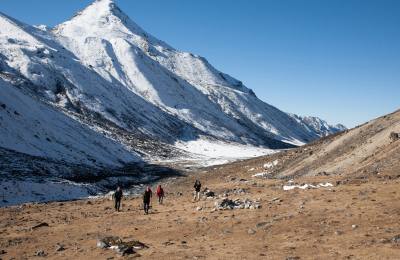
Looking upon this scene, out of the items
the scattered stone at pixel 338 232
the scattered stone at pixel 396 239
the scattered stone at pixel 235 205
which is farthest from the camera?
the scattered stone at pixel 235 205

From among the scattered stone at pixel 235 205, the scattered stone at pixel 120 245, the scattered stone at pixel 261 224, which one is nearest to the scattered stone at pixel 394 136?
the scattered stone at pixel 235 205

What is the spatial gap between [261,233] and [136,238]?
7.63 metres

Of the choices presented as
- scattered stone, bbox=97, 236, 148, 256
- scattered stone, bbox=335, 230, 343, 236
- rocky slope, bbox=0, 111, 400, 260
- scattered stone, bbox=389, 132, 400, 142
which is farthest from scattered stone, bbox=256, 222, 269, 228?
scattered stone, bbox=389, 132, 400, 142

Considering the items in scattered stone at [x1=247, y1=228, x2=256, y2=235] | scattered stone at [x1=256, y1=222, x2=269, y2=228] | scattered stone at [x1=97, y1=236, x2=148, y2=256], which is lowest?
scattered stone at [x1=97, y1=236, x2=148, y2=256]

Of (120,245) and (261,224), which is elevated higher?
(261,224)

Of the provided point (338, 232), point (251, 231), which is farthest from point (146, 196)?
point (338, 232)

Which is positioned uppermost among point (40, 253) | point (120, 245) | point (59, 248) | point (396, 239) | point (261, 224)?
point (396, 239)

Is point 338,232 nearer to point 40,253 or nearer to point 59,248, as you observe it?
point 59,248

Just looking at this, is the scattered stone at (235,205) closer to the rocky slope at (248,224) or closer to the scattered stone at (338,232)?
the rocky slope at (248,224)

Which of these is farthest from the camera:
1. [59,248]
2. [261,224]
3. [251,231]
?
[261,224]

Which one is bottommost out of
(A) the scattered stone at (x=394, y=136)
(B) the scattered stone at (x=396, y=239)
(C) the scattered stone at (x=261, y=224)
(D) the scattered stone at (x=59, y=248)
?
(D) the scattered stone at (x=59, y=248)

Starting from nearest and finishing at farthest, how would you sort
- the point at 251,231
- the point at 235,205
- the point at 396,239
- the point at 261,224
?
the point at 396,239 → the point at 251,231 → the point at 261,224 → the point at 235,205

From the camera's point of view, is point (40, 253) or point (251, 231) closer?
point (40, 253)

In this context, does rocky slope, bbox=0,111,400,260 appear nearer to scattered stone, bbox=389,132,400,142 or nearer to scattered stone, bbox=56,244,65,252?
scattered stone, bbox=56,244,65,252
